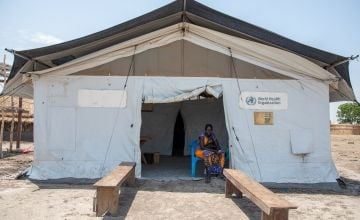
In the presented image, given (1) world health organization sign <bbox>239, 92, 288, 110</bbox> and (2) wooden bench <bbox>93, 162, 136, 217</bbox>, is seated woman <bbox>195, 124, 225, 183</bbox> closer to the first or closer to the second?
(1) world health organization sign <bbox>239, 92, 288, 110</bbox>

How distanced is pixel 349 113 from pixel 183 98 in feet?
122

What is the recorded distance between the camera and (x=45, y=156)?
7367 mm

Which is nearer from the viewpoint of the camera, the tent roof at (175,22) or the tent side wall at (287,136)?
the tent roof at (175,22)

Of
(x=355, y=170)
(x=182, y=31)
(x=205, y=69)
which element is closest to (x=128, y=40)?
(x=182, y=31)

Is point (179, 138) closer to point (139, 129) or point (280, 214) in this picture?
point (139, 129)

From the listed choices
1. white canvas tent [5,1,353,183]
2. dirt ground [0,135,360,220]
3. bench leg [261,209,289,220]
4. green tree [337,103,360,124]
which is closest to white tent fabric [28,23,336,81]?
white canvas tent [5,1,353,183]

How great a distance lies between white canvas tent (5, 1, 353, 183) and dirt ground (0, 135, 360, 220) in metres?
0.70

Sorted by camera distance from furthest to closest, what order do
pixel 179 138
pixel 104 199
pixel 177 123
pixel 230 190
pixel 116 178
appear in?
pixel 179 138 < pixel 177 123 < pixel 230 190 < pixel 116 178 < pixel 104 199

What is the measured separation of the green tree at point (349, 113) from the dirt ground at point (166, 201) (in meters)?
34.9

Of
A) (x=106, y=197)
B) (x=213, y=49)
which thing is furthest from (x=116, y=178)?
(x=213, y=49)

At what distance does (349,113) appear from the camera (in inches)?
1574

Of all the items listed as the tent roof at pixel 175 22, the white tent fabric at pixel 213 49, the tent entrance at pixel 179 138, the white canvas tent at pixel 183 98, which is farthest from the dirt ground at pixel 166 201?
the tent entrance at pixel 179 138

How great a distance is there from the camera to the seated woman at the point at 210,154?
7.34 m

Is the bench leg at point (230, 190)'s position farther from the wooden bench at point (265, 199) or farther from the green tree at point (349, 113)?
the green tree at point (349, 113)
